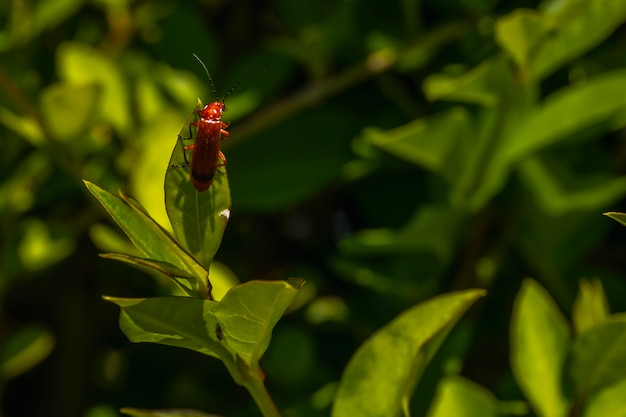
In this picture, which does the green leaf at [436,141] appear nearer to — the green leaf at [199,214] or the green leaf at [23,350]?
the green leaf at [199,214]

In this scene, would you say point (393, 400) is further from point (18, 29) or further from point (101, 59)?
point (18, 29)

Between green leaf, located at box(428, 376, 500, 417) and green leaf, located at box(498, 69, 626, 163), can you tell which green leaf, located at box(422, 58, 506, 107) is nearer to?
green leaf, located at box(498, 69, 626, 163)

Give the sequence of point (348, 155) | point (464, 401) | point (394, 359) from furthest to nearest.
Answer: point (348, 155), point (464, 401), point (394, 359)

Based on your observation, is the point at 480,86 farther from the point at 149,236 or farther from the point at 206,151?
the point at 149,236

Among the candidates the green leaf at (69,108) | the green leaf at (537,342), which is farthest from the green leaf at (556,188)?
the green leaf at (69,108)

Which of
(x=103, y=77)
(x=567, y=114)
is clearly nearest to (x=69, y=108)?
(x=103, y=77)

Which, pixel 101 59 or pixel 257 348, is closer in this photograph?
pixel 257 348

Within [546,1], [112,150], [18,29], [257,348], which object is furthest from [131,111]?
[257,348]
